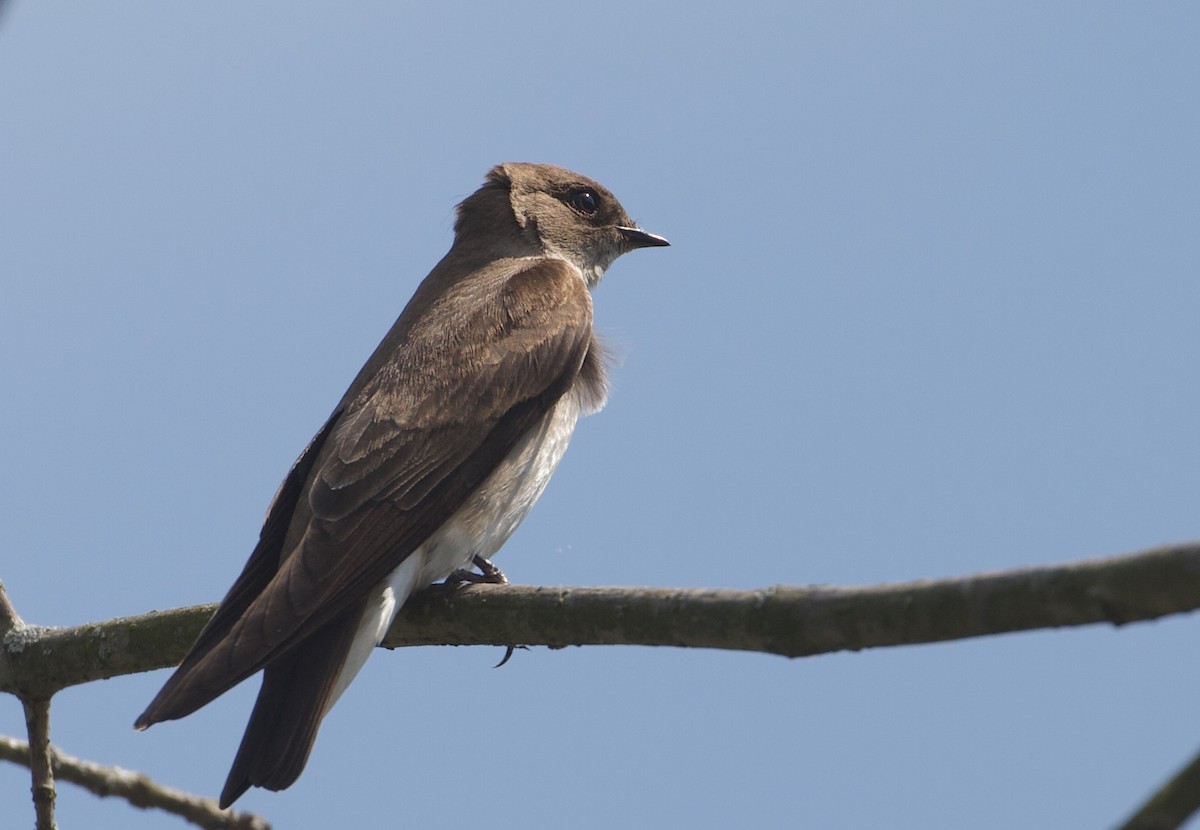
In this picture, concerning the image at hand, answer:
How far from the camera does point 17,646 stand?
4.74m

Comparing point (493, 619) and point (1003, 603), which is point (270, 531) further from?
point (1003, 603)

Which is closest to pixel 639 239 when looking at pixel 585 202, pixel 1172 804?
pixel 585 202

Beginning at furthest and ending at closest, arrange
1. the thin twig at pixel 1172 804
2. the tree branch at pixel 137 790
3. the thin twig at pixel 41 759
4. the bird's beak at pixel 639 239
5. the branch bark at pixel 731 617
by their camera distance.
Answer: the bird's beak at pixel 639 239 < the thin twig at pixel 41 759 < the tree branch at pixel 137 790 < the branch bark at pixel 731 617 < the thin twig at pixel 1172 804

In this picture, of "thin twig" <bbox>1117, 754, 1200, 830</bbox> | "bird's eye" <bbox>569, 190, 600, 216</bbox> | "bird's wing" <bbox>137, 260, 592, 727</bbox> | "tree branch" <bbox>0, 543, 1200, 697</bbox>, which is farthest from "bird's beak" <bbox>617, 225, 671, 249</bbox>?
"thin twig" <bbox>1117, 754, 1200, 830</bbox>

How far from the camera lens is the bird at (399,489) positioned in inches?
170

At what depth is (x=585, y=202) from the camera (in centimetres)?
748

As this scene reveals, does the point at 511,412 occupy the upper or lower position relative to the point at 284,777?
upper

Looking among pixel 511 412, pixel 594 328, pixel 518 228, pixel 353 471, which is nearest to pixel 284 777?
pixel 353 471

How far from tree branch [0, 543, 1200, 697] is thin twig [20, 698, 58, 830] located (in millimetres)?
53

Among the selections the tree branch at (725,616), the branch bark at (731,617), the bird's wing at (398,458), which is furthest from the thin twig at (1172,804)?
the bird's wing at (398,458)

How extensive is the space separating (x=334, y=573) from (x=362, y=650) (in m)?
0.29

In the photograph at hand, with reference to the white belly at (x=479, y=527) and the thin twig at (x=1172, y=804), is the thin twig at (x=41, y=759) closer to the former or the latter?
the white belly at (x=479, y=527)

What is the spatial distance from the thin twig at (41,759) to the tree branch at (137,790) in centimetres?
10

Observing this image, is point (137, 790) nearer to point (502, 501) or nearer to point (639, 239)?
point (502, 501)
